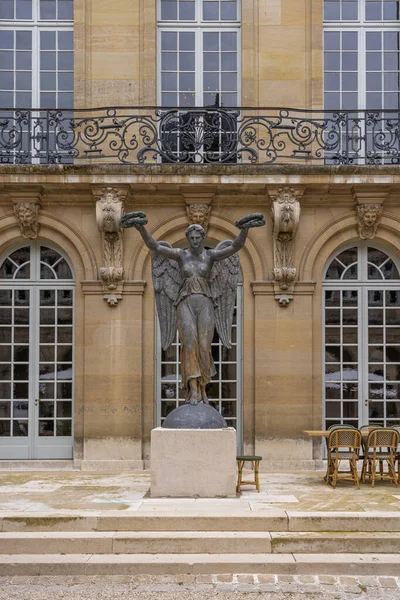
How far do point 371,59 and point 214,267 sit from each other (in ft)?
19.0

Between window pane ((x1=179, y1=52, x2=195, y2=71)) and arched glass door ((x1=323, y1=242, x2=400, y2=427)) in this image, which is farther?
window pane ((x1=179, y1=52, x2=195, y2=71))

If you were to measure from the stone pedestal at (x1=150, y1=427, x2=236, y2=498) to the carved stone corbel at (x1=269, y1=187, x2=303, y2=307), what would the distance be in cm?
394

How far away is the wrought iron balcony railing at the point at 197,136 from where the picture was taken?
1273cm

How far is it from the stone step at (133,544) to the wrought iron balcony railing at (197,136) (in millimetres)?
6482

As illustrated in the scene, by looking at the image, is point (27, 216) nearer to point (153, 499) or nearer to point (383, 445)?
point (153, 499)

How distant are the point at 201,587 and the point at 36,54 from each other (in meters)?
9.50

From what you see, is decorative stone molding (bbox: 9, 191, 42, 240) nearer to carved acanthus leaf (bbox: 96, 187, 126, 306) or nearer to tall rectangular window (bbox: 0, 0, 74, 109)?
carved acanthus leaf (bbox: 96, 187, 126, 306)

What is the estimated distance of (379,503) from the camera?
907 cm

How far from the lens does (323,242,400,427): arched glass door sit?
503 inches

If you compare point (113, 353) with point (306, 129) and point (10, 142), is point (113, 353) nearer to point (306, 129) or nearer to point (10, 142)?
point (10, 142)

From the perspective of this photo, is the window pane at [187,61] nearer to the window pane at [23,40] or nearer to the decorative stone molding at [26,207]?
the window pane at [23,40]

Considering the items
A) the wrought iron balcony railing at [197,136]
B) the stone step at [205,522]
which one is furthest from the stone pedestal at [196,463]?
the wrought iron balcony railing at [197,136]

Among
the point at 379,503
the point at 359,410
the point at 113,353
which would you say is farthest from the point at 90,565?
the point at 359,410

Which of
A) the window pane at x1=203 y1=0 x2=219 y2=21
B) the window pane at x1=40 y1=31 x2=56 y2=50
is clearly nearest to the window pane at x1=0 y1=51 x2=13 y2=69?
the window pane at x1=40 y1=31 x2=56 y2=50
